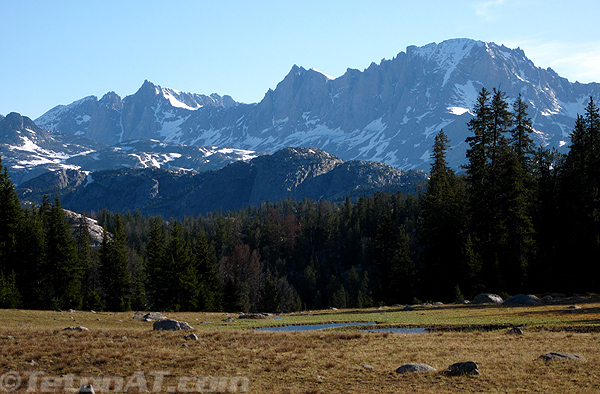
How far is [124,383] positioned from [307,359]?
7.77m

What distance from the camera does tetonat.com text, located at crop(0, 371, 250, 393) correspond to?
57.8 ft

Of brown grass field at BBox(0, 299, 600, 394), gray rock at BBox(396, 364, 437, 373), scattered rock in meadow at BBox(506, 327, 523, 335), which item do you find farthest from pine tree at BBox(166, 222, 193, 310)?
gray rock at BBox(396, 364, 437, 373)

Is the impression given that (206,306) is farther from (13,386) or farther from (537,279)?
(13,386)

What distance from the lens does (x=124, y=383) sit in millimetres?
18391

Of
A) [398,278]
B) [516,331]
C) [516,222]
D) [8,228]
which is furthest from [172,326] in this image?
[398,278]

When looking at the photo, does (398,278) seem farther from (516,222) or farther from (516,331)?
(516,331)

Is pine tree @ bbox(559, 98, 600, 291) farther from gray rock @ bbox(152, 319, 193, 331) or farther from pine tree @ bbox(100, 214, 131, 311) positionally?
pine tree @ bbox(100, 214, 131, 311)

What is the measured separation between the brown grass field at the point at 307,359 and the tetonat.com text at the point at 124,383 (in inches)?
1.7

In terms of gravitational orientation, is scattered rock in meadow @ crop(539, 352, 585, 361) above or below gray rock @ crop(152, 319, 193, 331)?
above

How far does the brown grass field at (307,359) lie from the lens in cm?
1795

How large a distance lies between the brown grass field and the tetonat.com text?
0.04 meters

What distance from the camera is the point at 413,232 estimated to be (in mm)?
157250

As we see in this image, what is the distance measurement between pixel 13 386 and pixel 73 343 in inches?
250

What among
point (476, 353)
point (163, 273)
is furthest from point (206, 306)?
point (476, 353)
